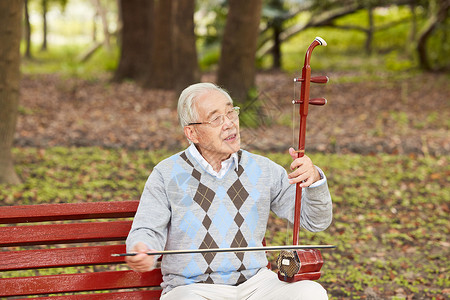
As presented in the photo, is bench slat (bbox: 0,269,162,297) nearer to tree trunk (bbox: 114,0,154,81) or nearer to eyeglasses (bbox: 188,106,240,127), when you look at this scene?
eyeglasses (bbox: 188,106,240,127)

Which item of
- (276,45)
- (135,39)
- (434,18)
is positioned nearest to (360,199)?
(135,39)

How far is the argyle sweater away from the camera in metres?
2.61

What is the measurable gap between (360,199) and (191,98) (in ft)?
13.4

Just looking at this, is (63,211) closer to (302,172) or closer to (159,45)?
(302,172)

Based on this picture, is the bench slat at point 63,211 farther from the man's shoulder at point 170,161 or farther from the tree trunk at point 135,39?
the tree trunk at point 135,39

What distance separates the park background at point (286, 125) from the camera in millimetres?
4957

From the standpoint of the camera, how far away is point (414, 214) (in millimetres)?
6020

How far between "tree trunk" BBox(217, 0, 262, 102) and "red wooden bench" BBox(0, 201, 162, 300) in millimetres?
7413

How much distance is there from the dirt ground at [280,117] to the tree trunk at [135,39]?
0.57 meters

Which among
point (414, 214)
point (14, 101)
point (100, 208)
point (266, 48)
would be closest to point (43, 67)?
point (266, 48)

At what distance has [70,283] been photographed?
2.83 m

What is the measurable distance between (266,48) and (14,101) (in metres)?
13.7

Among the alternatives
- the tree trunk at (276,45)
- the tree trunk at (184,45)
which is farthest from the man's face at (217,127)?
the tree trunk at (276,45)

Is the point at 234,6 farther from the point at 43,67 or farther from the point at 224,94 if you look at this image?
the point at 43,67
